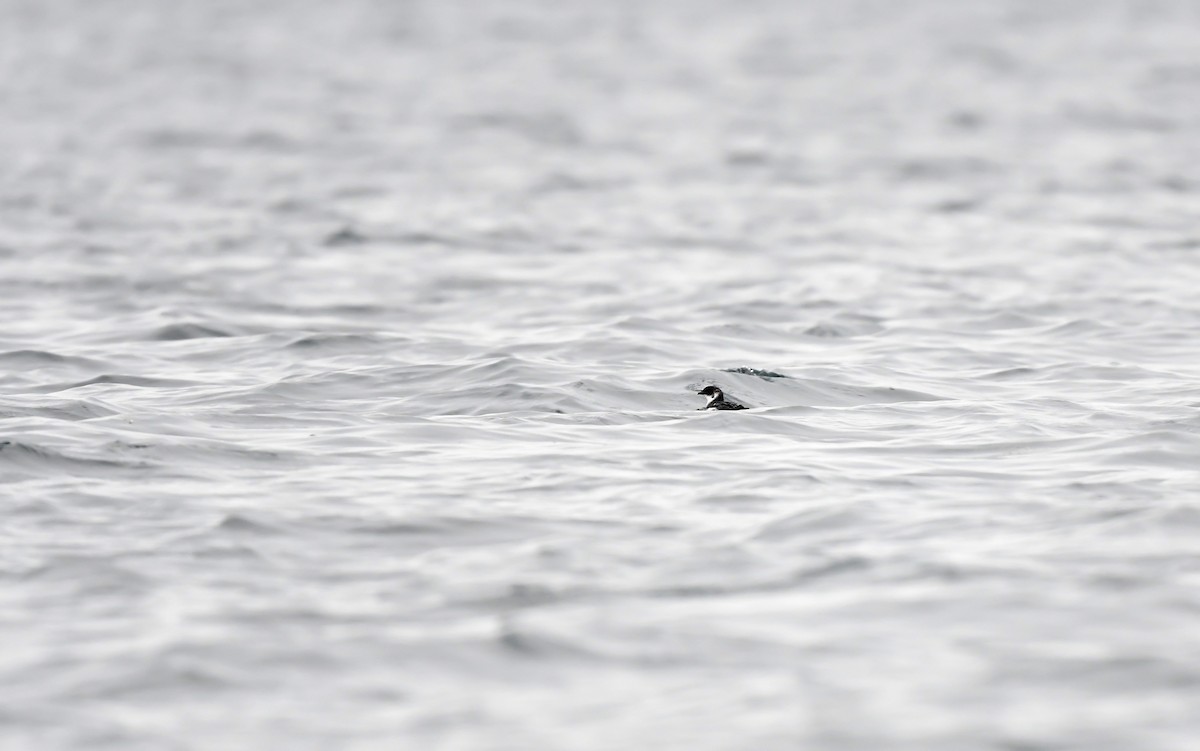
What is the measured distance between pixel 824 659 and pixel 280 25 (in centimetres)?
5318

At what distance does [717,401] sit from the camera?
12078mm

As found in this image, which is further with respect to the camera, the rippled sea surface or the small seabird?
the small seabird

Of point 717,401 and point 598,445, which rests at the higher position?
point 717,401

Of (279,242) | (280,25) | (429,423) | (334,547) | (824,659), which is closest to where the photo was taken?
(824,659)

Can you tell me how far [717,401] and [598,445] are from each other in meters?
1.33

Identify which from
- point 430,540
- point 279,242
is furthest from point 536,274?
point 430,540

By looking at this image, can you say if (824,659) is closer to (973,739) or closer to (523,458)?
(973,739)

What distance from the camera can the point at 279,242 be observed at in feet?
68.9

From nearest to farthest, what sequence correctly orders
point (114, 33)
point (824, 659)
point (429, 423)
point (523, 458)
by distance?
point (824, 659), point (523, 458), point (429, 423), point (114, 33)

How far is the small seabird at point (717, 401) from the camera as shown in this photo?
12.0 meters

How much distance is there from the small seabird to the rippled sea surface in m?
0.14

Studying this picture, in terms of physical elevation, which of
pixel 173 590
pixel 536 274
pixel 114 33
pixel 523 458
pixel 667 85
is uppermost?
pixel 114 33

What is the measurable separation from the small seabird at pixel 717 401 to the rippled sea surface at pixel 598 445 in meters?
0.14

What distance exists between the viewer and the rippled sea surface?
716 centimetres
